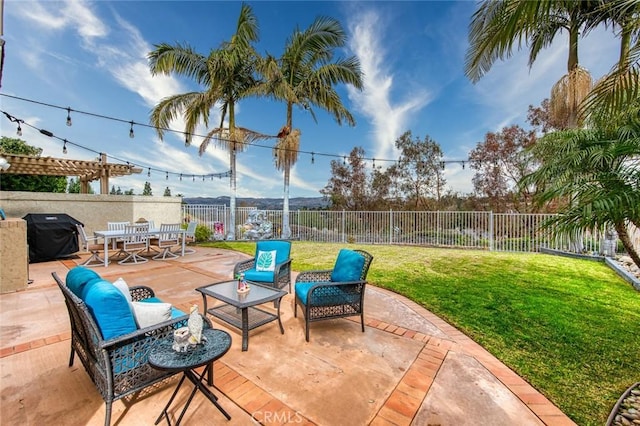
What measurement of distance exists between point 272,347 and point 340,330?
904 mm

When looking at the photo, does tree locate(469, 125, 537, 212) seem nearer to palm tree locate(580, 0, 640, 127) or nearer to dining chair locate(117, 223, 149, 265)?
palm tree locate(580, 0, 640, 127)

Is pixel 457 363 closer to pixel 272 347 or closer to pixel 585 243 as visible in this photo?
pixel 272 347

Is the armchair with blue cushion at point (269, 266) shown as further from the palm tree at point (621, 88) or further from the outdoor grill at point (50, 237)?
the outdoor grill at point (50, 237)

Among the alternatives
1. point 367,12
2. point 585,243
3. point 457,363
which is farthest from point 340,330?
point 585,243

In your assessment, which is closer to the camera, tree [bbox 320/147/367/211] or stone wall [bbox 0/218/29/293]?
stone wall [bbox 0/218/29/293]

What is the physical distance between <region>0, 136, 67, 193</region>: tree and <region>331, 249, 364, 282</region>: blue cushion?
23.4 meters

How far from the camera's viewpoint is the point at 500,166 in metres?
13.4

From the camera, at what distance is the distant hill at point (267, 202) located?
1347 centimetres

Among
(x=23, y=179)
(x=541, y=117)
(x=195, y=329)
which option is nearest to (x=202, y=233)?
(x=195, y=329)

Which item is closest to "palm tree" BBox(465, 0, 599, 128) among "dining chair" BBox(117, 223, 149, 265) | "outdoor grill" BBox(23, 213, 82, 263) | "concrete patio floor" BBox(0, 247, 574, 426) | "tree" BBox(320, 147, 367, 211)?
"concrete patio floor" BBox(0, 247, 574, 426)

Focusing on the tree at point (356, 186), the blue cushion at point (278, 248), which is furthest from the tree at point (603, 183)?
the tree at point (356, 186)

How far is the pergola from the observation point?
9258 millimetres

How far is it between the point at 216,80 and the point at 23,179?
1878 cm

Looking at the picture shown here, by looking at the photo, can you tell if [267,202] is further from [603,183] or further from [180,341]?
[603,183]
